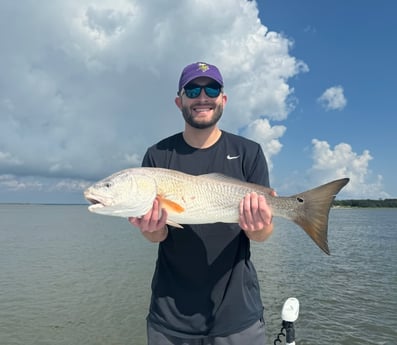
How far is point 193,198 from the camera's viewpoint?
13.1 ft

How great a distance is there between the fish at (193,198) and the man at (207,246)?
0.43ft

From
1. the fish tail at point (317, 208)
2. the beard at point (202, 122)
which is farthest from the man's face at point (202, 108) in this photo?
the fish tail at point (317, 208)

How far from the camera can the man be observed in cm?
374

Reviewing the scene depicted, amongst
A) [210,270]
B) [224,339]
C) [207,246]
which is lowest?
[224,339]

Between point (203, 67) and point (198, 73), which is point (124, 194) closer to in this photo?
point (198, 73)

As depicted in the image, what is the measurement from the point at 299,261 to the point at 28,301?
683 inches

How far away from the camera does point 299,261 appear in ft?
84.7

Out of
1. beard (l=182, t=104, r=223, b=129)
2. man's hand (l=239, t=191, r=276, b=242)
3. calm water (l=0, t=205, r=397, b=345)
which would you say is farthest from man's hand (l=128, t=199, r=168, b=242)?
calm water (l=0, t=205, r=397, b=345)

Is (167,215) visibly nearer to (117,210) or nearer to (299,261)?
(117,210)

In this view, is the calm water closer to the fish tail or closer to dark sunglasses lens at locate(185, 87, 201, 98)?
the fish tail

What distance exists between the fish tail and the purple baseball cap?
5.22 feet

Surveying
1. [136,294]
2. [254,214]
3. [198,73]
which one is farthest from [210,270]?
[136,294]

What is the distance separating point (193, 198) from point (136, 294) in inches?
580

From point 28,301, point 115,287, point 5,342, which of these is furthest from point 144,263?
point 5,342
